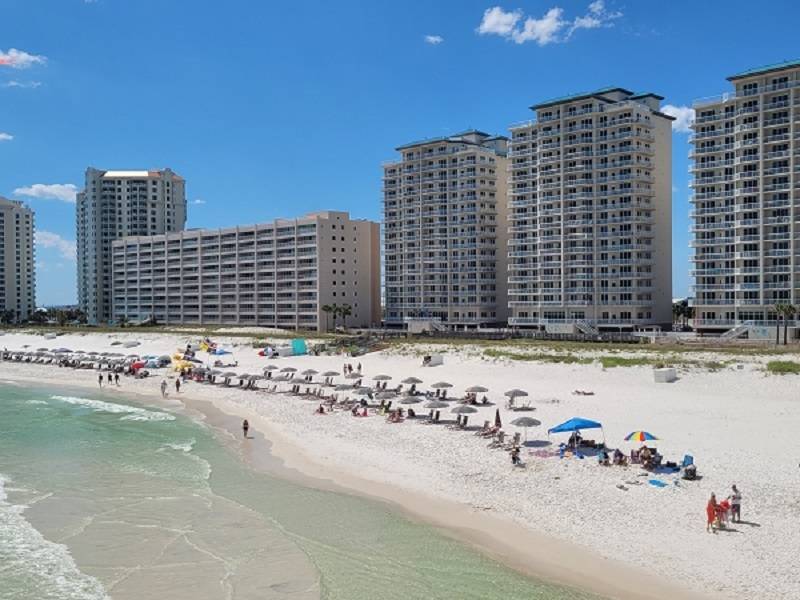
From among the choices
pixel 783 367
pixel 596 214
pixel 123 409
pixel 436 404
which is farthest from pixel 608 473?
pixel 596 214

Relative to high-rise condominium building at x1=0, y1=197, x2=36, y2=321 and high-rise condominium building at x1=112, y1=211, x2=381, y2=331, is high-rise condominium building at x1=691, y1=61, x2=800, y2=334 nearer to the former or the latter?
high-rise condominium building at x1=112, y1=211, x2=381, y2=331

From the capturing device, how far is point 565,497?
83.0 feet

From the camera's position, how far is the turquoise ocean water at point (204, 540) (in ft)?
65.7

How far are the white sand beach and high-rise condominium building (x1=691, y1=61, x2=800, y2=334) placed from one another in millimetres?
27847

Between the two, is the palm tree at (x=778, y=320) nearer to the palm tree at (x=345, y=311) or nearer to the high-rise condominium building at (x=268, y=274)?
the palm tree at (x=345, y=311)

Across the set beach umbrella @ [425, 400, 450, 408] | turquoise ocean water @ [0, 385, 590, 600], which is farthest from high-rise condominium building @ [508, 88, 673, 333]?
turquoise ocean water @ [0, 385, 590, 600]

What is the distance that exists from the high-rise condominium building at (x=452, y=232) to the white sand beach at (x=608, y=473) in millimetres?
56631

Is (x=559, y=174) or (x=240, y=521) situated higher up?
(x=559, y=174)

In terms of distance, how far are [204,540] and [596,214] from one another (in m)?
78.8

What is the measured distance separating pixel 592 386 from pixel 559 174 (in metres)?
54.2

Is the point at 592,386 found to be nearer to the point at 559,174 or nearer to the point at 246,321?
the point at 559,174

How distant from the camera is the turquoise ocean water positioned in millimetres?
20031

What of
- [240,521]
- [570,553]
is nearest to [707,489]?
[570,553]

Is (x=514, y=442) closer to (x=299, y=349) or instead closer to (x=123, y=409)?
(x=123, y=409)
